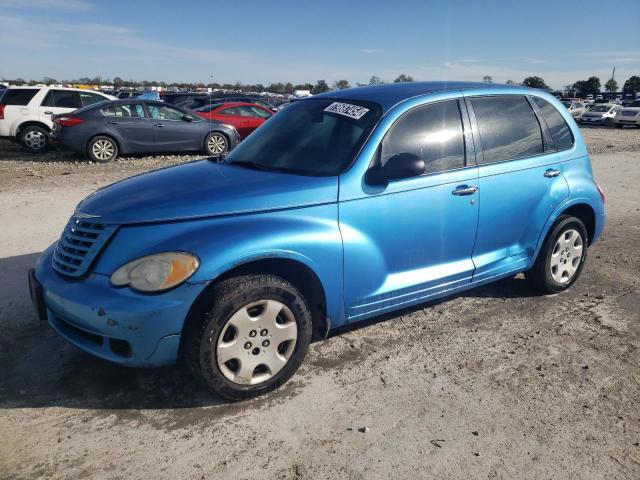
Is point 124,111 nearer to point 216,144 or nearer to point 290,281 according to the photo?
point 216,144

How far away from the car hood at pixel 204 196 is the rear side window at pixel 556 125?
226 centimetres

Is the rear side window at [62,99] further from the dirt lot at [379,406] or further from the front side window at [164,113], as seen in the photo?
the dirt lot at [379,406]

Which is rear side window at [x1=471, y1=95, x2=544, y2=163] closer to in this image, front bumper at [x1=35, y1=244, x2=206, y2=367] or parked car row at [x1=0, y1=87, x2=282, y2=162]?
front bumper at [x1=35, y1=244, x2=206, y2=367]

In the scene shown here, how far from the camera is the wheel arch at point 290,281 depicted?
9.29ft

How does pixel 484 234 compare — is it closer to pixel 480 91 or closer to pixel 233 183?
pixel 480 91

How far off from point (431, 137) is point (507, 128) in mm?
808

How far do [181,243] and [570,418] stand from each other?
2342 millimetres

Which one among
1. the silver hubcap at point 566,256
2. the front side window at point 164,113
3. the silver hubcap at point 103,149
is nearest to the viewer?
the silver hubcap at point 566,256

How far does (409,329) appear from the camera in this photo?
399 centimetres

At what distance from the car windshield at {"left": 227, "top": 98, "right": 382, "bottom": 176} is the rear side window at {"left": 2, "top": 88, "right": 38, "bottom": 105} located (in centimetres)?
1142

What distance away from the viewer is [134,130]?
12031 mm

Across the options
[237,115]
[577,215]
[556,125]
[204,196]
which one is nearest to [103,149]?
[237,115]

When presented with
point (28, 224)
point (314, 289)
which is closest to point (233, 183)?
point (314, 289)

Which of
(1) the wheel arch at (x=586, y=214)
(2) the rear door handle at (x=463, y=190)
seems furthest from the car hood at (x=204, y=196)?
(1) the wheel arch at (x=586, y=214)
